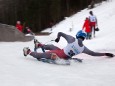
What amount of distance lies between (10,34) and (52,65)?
10.5 metres

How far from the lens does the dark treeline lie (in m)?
44.2

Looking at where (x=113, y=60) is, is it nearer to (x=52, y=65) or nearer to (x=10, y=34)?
(x=52, y=65)

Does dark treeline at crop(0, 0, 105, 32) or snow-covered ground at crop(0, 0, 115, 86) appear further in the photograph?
dark treeline at crop(0, 0, 105, 32)

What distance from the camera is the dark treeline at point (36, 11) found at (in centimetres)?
4422

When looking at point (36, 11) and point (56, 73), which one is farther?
point (36, 11)

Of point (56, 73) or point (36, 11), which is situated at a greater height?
point (36, 11)

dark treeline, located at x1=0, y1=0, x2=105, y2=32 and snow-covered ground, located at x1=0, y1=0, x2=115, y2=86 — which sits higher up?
dark treeline, located at x1=0, y1=0, x2=105, y2=32

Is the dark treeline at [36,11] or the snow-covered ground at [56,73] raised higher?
the dark treeline at [36,11]

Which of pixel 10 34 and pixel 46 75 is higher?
pixel 10 34

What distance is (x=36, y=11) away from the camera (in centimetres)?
4519

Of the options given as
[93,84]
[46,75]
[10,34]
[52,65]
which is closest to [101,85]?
[93,84]

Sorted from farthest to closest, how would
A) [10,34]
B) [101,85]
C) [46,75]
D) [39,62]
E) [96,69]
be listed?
[10,34] → [39,62] → [96,69] → [46,75] → [101,85]

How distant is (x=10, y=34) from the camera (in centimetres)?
1995

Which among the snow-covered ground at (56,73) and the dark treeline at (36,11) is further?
the dark treeline at (36,11)
